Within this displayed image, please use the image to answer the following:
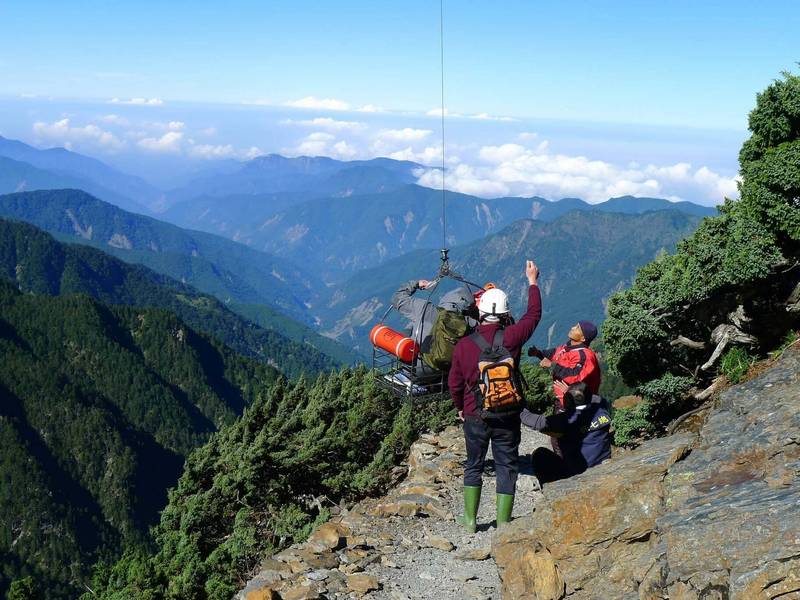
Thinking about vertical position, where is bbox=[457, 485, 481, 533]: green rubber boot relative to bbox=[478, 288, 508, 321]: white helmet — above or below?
below

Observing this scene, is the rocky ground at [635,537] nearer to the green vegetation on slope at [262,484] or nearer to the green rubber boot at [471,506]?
the green rubber boot at [471,506]

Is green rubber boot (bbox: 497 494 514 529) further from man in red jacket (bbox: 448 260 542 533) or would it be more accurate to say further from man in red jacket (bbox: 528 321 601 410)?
man in red jacket (bbox: 528 321 601 410)

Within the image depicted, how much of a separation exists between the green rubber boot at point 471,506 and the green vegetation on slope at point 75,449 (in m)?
123

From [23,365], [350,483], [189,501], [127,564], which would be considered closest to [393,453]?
[350,483]

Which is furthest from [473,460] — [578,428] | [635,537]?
[635,537]

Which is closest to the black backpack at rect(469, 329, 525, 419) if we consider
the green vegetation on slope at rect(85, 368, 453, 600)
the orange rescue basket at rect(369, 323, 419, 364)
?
the orange rescue basket at rect(369, 323, 419, 364)

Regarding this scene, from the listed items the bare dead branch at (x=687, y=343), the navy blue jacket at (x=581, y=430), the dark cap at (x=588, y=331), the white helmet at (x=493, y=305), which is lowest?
the navy blue jacket at (x=581, y=430)

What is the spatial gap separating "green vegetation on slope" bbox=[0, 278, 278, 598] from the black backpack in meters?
125

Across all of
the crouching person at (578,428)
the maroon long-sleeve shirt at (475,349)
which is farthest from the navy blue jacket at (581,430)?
the maroon long-sleeve shirt at (475,349)

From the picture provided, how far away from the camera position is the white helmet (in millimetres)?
9336

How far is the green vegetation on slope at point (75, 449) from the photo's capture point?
133750mm

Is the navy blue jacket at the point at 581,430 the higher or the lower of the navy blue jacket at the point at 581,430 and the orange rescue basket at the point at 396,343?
the lower

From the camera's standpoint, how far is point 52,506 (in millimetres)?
141000

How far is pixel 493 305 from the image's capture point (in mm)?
9344
